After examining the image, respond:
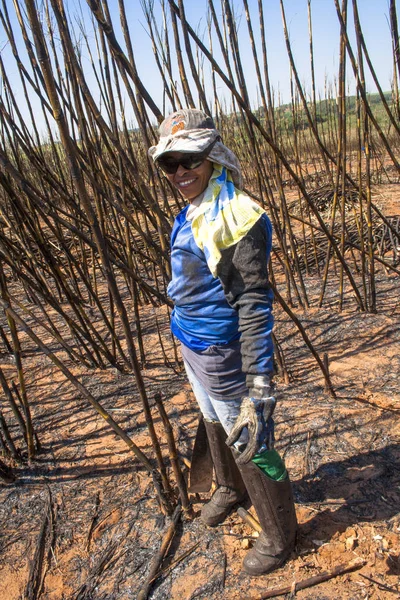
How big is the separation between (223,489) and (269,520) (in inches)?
9.6

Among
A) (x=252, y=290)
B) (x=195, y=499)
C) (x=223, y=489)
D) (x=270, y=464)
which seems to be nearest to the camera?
(x=252, y=290)

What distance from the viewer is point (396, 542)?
119 cm

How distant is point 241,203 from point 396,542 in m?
0.98

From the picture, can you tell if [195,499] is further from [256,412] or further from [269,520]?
[256,412]

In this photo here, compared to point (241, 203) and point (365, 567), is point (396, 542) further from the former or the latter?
point (241, 203)

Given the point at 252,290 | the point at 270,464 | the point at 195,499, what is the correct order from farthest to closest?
the point at 195,499 → the point at 270,464 → the point at 252,290

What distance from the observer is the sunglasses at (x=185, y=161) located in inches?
36.9

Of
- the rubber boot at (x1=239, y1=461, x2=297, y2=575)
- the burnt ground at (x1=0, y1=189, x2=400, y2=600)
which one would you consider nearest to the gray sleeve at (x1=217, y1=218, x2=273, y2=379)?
the rubber boot at (x1=239, y1=461, x2=297, y2=575)

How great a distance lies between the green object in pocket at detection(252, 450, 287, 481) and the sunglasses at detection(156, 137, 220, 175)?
67cm

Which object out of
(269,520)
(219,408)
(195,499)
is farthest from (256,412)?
(195,499)

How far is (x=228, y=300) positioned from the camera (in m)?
0.96

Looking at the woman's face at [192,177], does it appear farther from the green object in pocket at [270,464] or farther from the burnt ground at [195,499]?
the burnt ground at [195,499]

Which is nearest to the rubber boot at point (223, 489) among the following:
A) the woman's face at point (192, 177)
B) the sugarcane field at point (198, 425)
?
the sugarcane field at point (198, 425)

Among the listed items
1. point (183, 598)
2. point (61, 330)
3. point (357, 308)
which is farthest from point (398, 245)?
point (183, 598)
